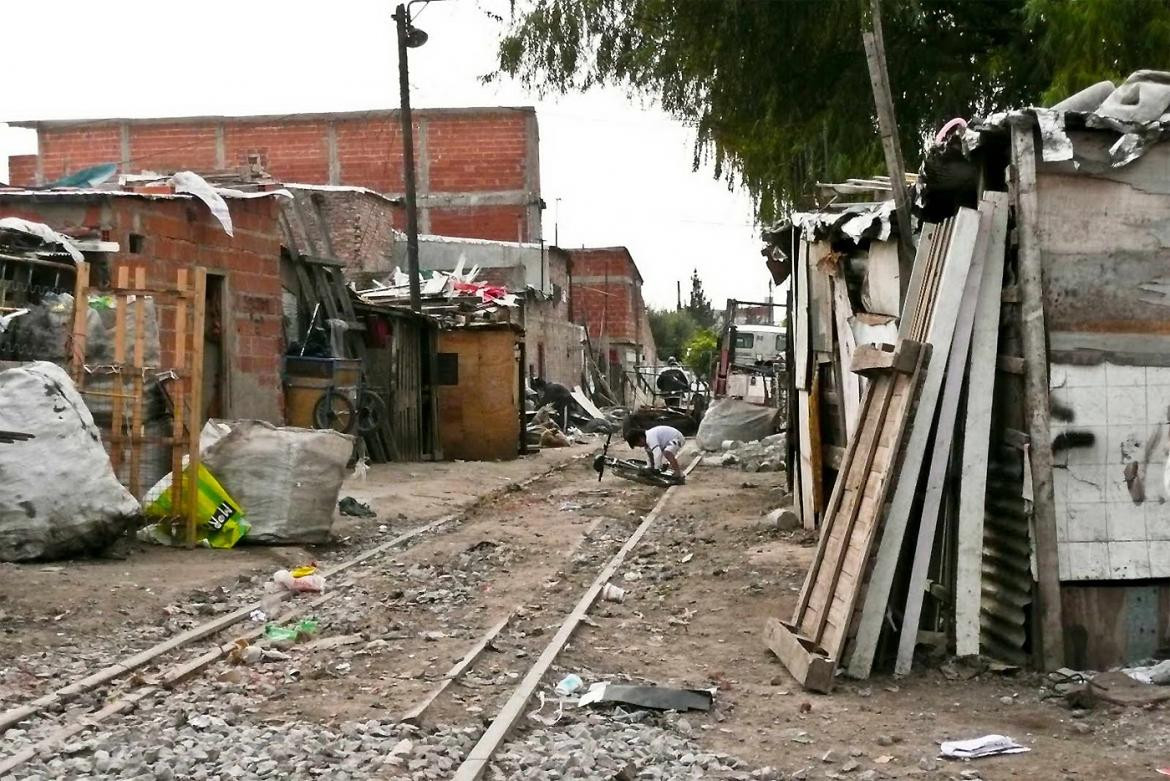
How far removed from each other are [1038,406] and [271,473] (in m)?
7.01

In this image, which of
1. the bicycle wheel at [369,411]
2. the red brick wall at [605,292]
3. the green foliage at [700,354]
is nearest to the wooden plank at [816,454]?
the bicycle wheel at [369,411]

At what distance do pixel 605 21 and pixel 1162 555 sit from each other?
9.65 m

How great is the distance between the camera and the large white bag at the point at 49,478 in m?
9.73

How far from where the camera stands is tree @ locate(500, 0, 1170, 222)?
41.7ft

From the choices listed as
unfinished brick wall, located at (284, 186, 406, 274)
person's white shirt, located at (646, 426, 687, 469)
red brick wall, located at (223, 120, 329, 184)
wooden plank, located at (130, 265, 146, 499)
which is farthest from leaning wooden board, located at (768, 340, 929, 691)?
red brick wall, located at (223, 120, 329, 184)

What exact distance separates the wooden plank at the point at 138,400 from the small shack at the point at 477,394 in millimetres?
12027

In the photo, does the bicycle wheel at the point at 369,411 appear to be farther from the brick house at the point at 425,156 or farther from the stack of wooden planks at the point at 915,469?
the brick house at the point at 425,156

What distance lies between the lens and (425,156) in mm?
41906

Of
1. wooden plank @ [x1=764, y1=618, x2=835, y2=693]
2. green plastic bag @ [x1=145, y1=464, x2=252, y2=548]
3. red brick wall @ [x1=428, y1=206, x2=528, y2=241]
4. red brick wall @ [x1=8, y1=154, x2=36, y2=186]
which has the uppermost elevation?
red brick wall @ [x1=8, y1=154, x2=36, y2=186]

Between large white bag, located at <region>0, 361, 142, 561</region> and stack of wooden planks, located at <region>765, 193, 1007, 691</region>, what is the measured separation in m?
5.70

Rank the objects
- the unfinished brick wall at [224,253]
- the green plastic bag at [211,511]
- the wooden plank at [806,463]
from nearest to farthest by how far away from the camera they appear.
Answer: the green plastic bag at [211,511] < the wooden plank at [806,463] < the unfinished brick wall at [224,253]

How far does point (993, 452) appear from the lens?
270 inches

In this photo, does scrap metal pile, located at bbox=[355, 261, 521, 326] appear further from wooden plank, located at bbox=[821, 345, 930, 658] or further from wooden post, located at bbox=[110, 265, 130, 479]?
wooden plank, located at bbox=[821, 345, 930, 658]

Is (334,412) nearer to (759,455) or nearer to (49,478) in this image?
(759,455)
